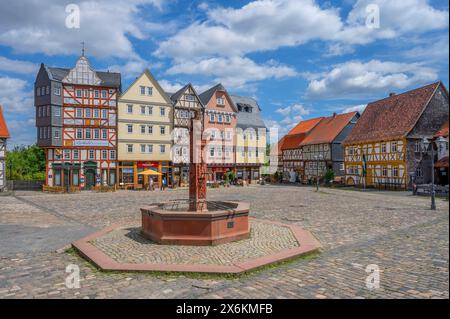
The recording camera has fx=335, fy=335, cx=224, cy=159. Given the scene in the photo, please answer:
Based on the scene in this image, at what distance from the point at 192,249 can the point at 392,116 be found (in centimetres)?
3602

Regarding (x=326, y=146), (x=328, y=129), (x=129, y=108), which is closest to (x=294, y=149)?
(x=328, y=129)

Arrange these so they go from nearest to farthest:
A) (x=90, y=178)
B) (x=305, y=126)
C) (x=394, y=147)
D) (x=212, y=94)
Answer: (x=394, y=147), (x=90, y=178), (x=212, y=94), (x=305, y=126)

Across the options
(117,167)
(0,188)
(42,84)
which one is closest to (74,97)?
(42,84)

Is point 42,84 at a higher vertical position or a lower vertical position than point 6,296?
higher

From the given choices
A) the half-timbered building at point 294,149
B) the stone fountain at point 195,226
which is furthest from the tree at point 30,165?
the stone fountain at point 195,226

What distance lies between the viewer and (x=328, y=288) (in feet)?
18.9

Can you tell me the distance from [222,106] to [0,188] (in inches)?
1109

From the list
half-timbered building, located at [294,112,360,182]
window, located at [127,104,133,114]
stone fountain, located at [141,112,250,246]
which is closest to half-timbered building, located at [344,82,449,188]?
half-timbered building, located at [294,112,360,182]

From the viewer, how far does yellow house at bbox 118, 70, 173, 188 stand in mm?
39969

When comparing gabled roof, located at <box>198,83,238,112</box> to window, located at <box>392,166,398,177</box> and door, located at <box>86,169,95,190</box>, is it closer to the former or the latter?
door, located at <box>86,169,95,190</box>

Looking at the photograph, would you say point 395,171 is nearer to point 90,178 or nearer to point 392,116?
point 392,116

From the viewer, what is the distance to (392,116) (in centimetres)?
3781

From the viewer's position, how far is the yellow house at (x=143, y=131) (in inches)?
1574
